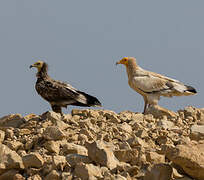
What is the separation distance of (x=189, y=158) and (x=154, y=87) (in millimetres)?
9208

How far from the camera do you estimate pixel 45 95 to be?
1434 centimetres

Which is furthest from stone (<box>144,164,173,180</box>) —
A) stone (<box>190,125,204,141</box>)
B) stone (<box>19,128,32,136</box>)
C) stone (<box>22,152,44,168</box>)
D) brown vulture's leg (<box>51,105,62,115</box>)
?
brown vulture's leg (<box>51,105,62,115</box>)

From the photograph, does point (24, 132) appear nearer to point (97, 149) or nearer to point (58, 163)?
point (58, 163)

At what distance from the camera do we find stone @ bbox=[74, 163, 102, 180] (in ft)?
23.5

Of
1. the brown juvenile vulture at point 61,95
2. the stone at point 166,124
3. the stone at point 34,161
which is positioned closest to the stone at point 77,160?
the stone at point 34,161

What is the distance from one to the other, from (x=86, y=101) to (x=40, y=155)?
5.90 m

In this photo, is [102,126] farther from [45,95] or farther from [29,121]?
[45,95]

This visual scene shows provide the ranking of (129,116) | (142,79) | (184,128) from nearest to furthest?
(184,128) < (129,116) < (142,79)

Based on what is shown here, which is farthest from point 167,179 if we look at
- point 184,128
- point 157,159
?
point 184,128

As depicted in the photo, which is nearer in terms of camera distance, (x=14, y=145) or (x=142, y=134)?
(x=14, y=145)

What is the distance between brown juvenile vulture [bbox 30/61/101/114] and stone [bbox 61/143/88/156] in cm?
541

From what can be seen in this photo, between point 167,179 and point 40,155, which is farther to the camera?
point 40,155

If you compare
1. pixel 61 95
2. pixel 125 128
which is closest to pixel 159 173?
pixel 125 128

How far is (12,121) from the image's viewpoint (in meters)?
11.3
